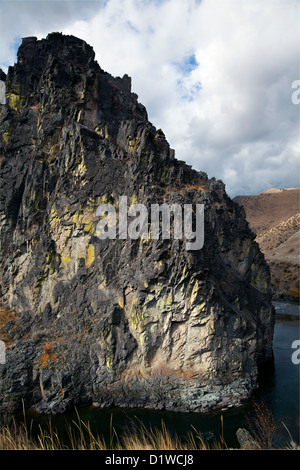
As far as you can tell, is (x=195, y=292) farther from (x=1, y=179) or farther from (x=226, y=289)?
(x=1, y=179)

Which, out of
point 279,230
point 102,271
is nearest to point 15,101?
point 102,271

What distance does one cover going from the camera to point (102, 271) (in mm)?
26281

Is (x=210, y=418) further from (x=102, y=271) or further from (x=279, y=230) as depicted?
(x=279, y=230)

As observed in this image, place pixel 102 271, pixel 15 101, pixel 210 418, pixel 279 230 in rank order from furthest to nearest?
pixel 279 230 → pixel 15 101 → pixel 102 271 → pixel 210 418

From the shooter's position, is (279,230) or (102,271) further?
(279,230)

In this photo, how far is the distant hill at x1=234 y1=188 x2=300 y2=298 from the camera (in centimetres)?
6662

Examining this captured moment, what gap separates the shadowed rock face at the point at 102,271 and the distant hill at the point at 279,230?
33.7m

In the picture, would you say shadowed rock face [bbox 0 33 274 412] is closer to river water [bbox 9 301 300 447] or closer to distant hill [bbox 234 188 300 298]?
river water [bbox 9 301 300 447]

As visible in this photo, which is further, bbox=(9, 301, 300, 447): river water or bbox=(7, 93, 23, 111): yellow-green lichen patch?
bbox=(7, 93, 23, 111): yellow-green lichen patch

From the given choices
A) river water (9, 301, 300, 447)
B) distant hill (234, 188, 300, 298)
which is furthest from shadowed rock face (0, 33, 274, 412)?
distant hill (234, 188, 300, 298)

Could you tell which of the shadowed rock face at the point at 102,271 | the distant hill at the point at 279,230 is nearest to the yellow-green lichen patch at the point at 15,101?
the shadowed rock face at the point at 102,271

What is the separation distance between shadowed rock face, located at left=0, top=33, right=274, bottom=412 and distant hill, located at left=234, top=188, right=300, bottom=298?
33.7 m

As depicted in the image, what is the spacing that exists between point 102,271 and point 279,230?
100173mm

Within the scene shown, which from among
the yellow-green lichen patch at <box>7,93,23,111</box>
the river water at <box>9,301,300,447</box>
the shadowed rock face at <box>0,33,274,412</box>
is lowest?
the river water at <box>9,301,300,447</box>
